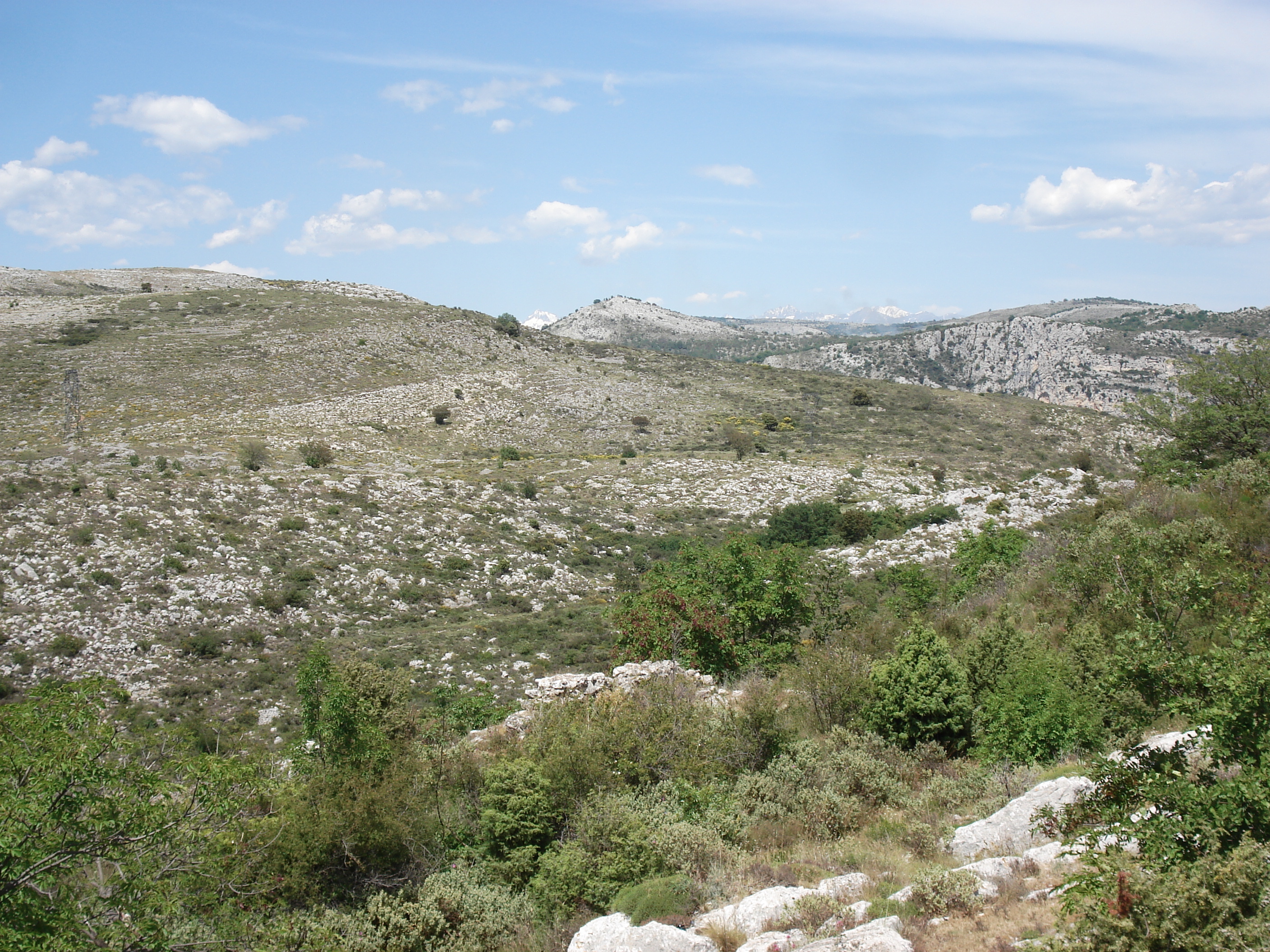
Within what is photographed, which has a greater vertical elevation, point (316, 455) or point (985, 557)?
point (316, 455)

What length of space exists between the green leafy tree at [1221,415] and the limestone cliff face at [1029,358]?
7453 centimetres

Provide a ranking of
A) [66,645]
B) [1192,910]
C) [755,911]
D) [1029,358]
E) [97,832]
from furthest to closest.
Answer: [1029,358]
[66,645]
[755,911]
[97,832]
[1192,910]

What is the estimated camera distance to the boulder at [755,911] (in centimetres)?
743

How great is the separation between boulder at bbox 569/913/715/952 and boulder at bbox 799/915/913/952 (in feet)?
3.93

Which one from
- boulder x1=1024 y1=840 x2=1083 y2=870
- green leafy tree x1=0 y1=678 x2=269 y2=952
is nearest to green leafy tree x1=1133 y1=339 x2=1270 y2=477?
boulder x1=1024 y1=840 x2=1083 y2=870

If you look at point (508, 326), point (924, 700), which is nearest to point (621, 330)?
point (508, 326)

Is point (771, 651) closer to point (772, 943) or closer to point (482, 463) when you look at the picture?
point (772, 943)

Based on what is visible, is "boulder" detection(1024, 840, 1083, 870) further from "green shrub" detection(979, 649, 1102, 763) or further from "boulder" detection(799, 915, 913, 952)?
"green shrub" detection(979, 649, 1102, 763)

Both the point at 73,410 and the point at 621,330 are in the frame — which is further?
the point at 621,330

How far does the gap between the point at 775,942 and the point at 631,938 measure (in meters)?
1.50

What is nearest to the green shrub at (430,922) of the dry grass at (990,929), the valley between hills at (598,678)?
the valley between hills at (598,678)

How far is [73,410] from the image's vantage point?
40.0 meters

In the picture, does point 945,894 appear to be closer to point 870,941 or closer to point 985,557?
point 870,941

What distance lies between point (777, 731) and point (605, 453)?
1566 inches
